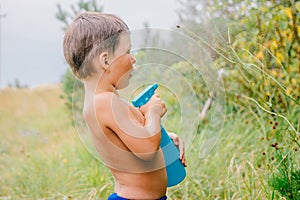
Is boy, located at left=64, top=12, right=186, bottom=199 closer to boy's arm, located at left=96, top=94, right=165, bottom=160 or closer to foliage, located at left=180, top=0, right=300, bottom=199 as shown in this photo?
boy's arm, located at left=96, top=94, right=165, bottom=160

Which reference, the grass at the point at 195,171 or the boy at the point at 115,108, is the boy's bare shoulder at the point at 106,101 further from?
the grass at the point at 195,171

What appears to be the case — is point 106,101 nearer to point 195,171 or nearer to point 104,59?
point 104,59

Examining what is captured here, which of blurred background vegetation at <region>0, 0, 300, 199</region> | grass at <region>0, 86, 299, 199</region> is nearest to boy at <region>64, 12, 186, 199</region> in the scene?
blurred background vegetation at <region>0, 0, 300, 199</region>

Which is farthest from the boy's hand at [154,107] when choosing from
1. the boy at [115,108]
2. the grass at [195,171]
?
the grass at [195,171]

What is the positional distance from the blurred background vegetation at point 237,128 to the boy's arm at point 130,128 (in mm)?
405

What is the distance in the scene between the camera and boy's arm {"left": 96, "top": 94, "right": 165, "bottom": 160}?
1496 mm

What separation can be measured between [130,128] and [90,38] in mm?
314

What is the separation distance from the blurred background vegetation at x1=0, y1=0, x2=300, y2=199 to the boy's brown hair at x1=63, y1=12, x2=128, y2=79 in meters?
0.33

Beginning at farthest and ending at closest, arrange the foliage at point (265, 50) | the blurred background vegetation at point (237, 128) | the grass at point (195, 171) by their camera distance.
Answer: the grass at point (195, 171), the foliage at point (265, 50), the blurred background vegetation at point (237, 128)

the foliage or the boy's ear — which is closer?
the boy's ear

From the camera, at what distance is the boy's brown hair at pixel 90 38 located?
1.55 m

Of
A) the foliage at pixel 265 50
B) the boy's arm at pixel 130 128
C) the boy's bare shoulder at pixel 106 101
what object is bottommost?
the foliage at pixel 265 50

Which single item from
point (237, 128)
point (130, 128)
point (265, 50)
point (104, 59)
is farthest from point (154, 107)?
point (237, 128)

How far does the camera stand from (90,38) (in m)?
1.55
